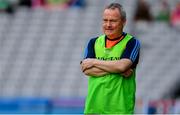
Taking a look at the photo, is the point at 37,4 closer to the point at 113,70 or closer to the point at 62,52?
the point at 62,52

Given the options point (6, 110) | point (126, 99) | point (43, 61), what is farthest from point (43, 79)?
point (126, 99)

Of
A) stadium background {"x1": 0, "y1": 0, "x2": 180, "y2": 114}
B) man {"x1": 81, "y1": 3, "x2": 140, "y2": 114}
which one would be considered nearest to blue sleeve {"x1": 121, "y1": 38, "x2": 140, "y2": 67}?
man {"x1": 81, "y1": 3, "x2": 140, "y2": 114}

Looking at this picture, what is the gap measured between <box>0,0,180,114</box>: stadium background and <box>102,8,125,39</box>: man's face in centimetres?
805

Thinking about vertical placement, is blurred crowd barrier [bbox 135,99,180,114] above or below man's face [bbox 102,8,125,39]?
below

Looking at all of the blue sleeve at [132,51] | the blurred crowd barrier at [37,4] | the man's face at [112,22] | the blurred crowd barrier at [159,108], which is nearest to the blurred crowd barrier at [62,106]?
the blurred crowd barrier at [159,108]

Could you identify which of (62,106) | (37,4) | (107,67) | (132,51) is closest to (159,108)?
(62,106)

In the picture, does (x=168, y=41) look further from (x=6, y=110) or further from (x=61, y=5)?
(x=6, y=110)

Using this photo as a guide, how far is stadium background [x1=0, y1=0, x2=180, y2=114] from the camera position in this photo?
14.4 meters

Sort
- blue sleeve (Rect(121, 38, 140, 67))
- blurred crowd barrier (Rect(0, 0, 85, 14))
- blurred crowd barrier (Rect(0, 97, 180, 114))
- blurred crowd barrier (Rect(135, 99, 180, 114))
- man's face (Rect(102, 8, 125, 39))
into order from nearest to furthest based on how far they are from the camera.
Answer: man's face (Rect(102, 8, 125, 39)) < blue sleeve (Rect(121, 38, 140, 67)) < blurred crowd barrier (Rect(135, 99, 180, 114)) < blurred crowd barrier (Rect(0, 97, 180, 114)) < blurred crowd barrier (Rect(0, 0, 85, 14))

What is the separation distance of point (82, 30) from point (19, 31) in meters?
1.27

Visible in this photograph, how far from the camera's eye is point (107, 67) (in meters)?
5.51

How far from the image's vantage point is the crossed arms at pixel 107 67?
18.0 feet

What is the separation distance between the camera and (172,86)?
14.1m

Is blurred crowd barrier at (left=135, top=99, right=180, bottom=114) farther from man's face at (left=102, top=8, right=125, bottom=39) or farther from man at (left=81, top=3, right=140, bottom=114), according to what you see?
man's face at (left=102, top=8, right=125, bottom=39)
